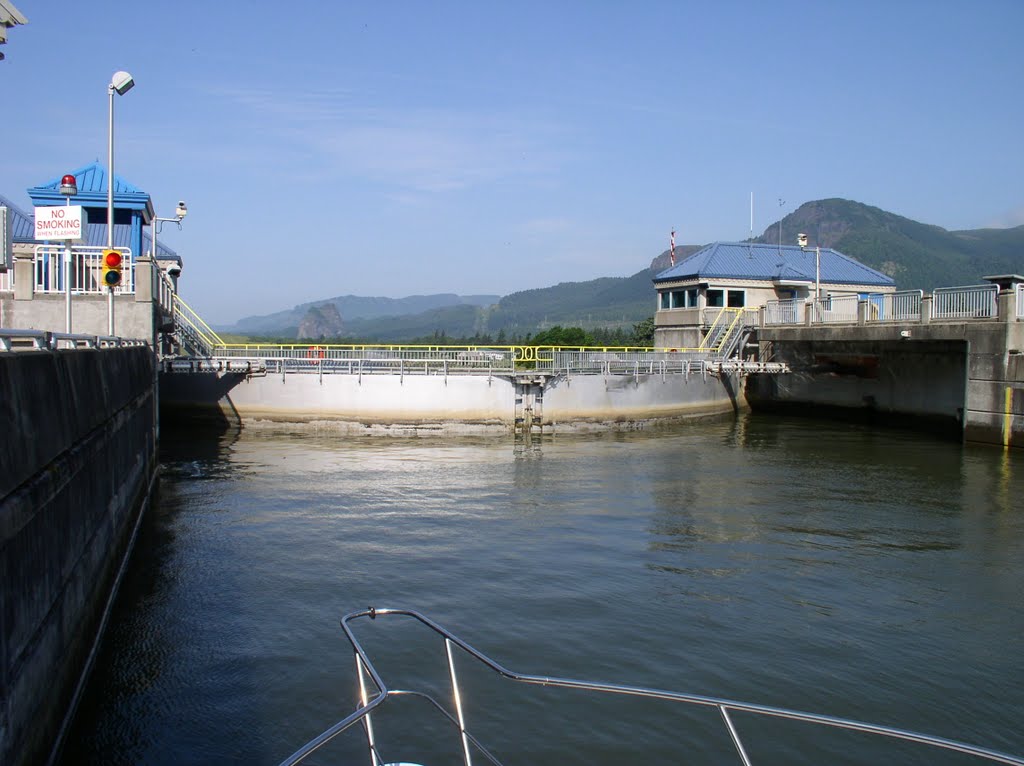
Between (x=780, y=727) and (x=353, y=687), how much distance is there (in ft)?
15.2

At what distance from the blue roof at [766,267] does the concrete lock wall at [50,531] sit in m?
38.2

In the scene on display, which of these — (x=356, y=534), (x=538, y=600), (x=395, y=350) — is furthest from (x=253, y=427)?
(x=538, y=600)

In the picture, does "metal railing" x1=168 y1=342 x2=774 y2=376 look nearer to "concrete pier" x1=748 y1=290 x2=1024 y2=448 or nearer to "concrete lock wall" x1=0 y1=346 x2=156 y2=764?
"concrete pier" x1=748 y1=290 x2=1024 y2=448

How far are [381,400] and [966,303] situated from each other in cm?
2205

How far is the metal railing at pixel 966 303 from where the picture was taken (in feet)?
97.8

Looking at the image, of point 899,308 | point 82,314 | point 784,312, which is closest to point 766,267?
point 784,312

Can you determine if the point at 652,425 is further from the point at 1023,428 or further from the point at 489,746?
the point at 489,746

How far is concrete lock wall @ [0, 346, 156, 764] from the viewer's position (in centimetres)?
621

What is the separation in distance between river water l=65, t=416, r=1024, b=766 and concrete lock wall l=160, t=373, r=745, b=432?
9.13 m

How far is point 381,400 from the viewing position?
3338 centimetres

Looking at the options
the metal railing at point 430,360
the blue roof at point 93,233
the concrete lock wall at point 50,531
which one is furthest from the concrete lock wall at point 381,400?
the concrete lock wall at point 50,531

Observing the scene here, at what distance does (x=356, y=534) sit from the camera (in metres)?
16.9

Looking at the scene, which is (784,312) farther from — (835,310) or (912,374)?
(912,374)

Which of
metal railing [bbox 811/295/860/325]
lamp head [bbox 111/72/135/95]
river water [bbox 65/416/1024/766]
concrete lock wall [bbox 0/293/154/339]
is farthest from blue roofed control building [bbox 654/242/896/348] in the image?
lamp head [bbox 111/72/135/95]
